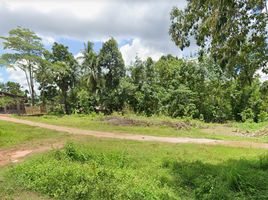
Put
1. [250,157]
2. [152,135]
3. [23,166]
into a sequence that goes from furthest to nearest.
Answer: [152,135] → [250,157] → [23,166]

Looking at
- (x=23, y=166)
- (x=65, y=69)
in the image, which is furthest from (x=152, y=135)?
(x=65, y=69)

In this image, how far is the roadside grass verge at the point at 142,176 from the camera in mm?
6867

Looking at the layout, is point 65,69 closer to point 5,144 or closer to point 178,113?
point 178,113

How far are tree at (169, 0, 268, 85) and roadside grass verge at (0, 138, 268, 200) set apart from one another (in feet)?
8.90

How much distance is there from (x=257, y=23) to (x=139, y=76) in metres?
27.2

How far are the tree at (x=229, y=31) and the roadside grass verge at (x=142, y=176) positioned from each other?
107 inches

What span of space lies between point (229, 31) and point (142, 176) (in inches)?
163

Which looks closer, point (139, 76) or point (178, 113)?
point (178, 113)

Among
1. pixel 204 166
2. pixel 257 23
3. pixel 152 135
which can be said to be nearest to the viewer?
pixel 257 23

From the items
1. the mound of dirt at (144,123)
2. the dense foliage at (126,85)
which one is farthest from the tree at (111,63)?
the mound of dirt at (144,123)

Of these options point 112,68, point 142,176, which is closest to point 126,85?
point 112,68

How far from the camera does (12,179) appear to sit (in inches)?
317

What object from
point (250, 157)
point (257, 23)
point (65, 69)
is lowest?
point (250, 157)

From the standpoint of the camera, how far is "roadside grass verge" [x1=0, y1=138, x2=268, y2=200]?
6867 millimetres
